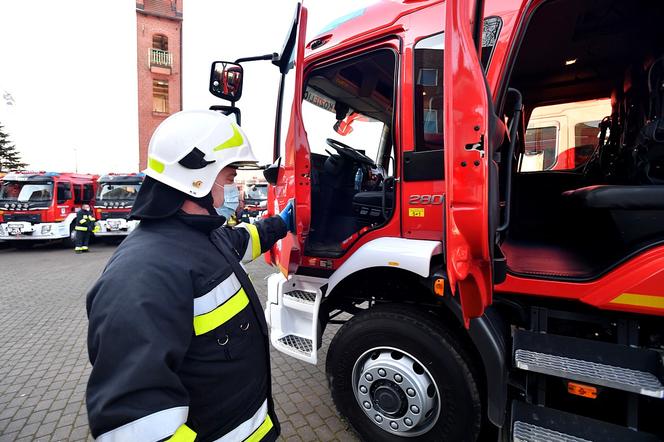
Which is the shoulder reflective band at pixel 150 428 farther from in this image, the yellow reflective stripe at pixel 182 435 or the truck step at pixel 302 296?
the truck step at pixel 302 296

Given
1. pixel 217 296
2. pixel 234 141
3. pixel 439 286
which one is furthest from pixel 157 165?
pixel 439 286

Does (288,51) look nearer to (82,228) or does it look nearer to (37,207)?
(82,228)

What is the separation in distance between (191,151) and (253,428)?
1.10 metres

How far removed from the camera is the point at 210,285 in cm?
120

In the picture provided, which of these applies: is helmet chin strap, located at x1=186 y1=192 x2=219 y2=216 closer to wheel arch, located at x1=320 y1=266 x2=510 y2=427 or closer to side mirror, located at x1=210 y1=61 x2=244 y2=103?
wheel arch, located at x1=320 y1=266 x2=510 y2=427

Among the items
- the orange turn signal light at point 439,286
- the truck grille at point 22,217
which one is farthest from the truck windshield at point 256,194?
the orange turn signal light at point 439,286

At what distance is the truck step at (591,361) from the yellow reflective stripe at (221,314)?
1435 mm

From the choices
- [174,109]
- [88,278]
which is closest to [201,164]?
[88,278]

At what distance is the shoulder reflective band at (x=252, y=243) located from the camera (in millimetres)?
2062

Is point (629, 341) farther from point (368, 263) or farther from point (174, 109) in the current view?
point (174, 109)

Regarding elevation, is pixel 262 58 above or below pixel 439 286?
above

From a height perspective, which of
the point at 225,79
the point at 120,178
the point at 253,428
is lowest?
the point at 253,428

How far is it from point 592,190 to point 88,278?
28.7 ft

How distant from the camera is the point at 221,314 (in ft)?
4.01
